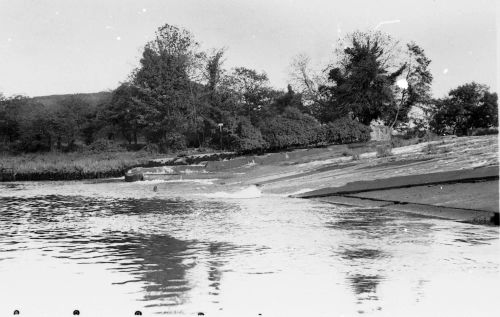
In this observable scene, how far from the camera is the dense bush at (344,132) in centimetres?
3847

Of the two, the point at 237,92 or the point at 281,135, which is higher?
the point at 237,92

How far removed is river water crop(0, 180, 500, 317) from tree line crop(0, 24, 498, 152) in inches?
1087

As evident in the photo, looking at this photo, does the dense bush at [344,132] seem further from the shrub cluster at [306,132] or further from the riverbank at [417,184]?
the riverbank at [417,184]

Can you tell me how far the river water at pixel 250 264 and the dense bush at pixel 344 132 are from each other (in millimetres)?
27029

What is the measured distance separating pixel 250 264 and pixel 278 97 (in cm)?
4767

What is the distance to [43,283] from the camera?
5730mm

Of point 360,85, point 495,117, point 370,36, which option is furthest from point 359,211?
point 495,117

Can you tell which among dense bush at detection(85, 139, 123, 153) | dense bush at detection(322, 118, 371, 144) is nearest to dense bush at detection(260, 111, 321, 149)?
dense bush at detection(322, 118, 371, 144)

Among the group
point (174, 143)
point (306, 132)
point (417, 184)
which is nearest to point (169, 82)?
point (174, 143)

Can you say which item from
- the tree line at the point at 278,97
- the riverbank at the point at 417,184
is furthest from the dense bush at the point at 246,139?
the riverbank at the point at 417,184

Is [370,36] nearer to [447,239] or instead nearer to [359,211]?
[359,211]

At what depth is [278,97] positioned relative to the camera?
5356 cm

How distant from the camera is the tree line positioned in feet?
130

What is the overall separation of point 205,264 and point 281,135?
31.5m
